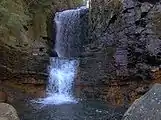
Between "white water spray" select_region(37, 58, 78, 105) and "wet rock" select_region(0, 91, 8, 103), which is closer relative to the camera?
"wet rock" select_region(0, 91, 8, 103)

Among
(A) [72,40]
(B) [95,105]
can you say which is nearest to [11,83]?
(B) [95,105]

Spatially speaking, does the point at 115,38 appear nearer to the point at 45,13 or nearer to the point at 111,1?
the point at 111,1

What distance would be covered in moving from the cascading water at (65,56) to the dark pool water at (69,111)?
3.47 feet

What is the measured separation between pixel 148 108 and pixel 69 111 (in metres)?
6.80

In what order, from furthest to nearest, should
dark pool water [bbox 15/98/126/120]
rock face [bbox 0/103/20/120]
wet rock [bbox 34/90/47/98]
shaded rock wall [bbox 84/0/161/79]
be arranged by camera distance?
1. wet rock [bbox 34/90/47/98]
2. shaded rock wall [bbox 84/0/161/79]
3. dark pool water [bbox 15/98/126/120]
4. rock face [bbox 0/103/20/120]

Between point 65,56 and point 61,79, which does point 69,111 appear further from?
point 65,56

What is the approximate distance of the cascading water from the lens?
16156 millimetres

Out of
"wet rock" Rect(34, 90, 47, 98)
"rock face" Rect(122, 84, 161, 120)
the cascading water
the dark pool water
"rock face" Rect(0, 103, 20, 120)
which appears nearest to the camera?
"rock face" Rect(122, 84, 161, 120)

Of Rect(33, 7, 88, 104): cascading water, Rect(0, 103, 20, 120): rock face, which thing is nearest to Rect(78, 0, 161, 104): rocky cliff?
Rect(33, 7, 88, 104): cascading water

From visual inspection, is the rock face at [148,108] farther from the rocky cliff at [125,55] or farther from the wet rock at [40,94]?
the wet rock at [40,94]

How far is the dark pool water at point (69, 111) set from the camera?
11.5m

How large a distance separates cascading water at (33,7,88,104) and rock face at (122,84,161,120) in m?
8.55

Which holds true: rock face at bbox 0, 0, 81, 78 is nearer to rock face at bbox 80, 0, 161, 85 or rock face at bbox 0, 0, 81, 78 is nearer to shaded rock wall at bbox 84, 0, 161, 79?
rock face at bbox 80, 0, 161, 85

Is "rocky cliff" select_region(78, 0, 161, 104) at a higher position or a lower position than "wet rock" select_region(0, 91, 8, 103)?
higher
